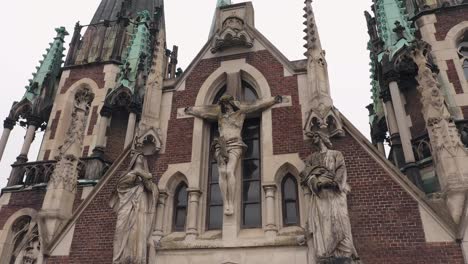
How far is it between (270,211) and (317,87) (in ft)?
10.2

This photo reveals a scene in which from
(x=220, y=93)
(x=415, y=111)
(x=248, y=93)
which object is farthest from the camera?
(x=415, y=111)

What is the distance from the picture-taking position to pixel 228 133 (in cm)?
909

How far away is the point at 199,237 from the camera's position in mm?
8328

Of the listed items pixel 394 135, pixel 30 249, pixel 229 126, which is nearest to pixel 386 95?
pixel 394 135

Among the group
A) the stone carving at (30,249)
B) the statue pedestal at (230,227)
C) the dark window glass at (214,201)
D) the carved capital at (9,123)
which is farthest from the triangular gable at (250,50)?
the carved capital at (9,123)

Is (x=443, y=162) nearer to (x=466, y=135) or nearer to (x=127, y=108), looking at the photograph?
(x=466, y=135)

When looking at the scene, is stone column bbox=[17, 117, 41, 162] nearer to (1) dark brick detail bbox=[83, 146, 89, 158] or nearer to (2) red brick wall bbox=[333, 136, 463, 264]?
(1) dark brick detail bbox=[83, 146, 89, 158]

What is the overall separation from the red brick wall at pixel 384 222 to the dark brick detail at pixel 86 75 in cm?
1255

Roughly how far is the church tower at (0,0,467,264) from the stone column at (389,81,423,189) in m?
0.04

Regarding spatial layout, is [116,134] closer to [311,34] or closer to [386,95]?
[311,34]

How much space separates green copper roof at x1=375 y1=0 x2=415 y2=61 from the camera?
12.8 metres

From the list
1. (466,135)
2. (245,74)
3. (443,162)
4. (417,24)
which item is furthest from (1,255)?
(417,24)

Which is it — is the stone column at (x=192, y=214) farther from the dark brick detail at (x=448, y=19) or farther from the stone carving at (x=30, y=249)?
the dark brick detail at (x=448, y=19)

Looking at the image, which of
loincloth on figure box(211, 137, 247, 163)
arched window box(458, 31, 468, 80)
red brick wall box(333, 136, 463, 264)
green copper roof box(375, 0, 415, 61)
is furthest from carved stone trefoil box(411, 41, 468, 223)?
arched window box(458, 31, 468, 80)
